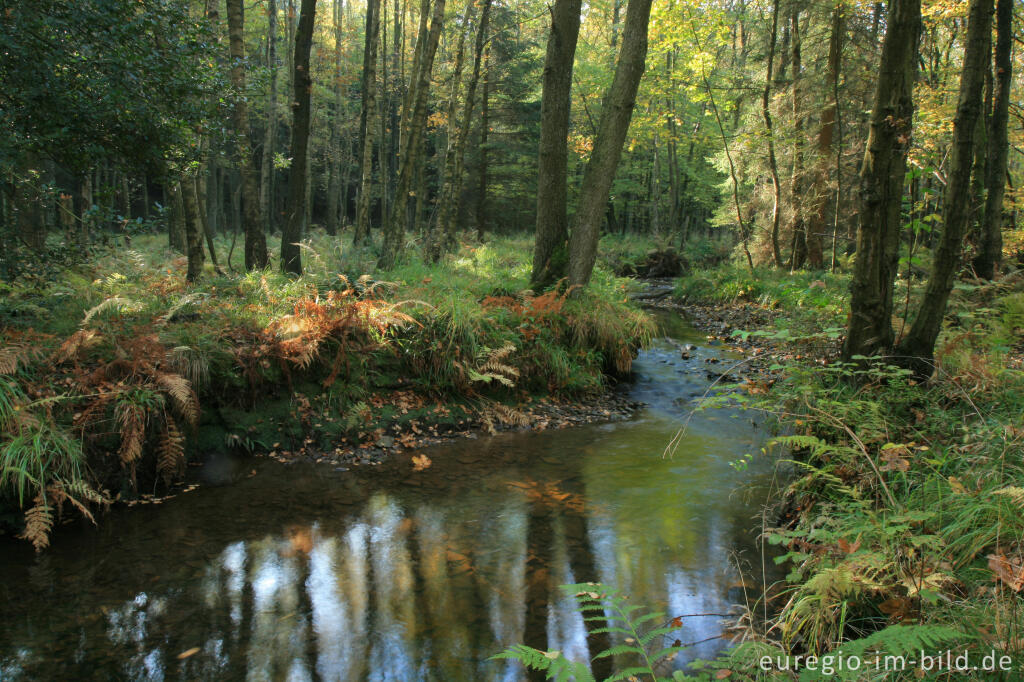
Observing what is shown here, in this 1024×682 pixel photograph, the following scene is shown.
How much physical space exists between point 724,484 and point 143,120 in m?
7.63

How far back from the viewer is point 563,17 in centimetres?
916

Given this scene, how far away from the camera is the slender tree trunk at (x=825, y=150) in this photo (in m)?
14.1

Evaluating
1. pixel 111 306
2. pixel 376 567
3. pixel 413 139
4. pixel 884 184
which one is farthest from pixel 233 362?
pixel 413 139

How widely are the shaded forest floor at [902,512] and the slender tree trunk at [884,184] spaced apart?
1.59ft

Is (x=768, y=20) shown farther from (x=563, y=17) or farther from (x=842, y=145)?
(x=563, y=17)

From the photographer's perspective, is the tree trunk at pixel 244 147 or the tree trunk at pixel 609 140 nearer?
the tree trunk at pixel 244 147

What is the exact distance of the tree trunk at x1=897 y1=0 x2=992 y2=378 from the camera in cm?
469

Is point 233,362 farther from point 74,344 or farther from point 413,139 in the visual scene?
point 413,139

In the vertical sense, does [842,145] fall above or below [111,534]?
above

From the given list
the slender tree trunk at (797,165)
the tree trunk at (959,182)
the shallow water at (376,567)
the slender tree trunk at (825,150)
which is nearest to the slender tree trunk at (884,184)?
the tree trunk at (959,182)

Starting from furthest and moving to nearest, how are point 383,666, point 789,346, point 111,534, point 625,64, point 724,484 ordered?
point 625,64 → point 789,346 → point 724,484 → point 111,534 → point 383,666

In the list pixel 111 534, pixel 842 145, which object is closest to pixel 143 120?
pixel 111 534

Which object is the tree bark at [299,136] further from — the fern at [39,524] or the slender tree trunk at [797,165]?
the slender tree trunk at [797,165]

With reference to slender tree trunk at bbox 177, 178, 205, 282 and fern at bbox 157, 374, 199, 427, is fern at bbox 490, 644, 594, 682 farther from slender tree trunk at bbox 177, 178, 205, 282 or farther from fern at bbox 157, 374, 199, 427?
slender tree trunk at bbox 177, 178, 205, 282
